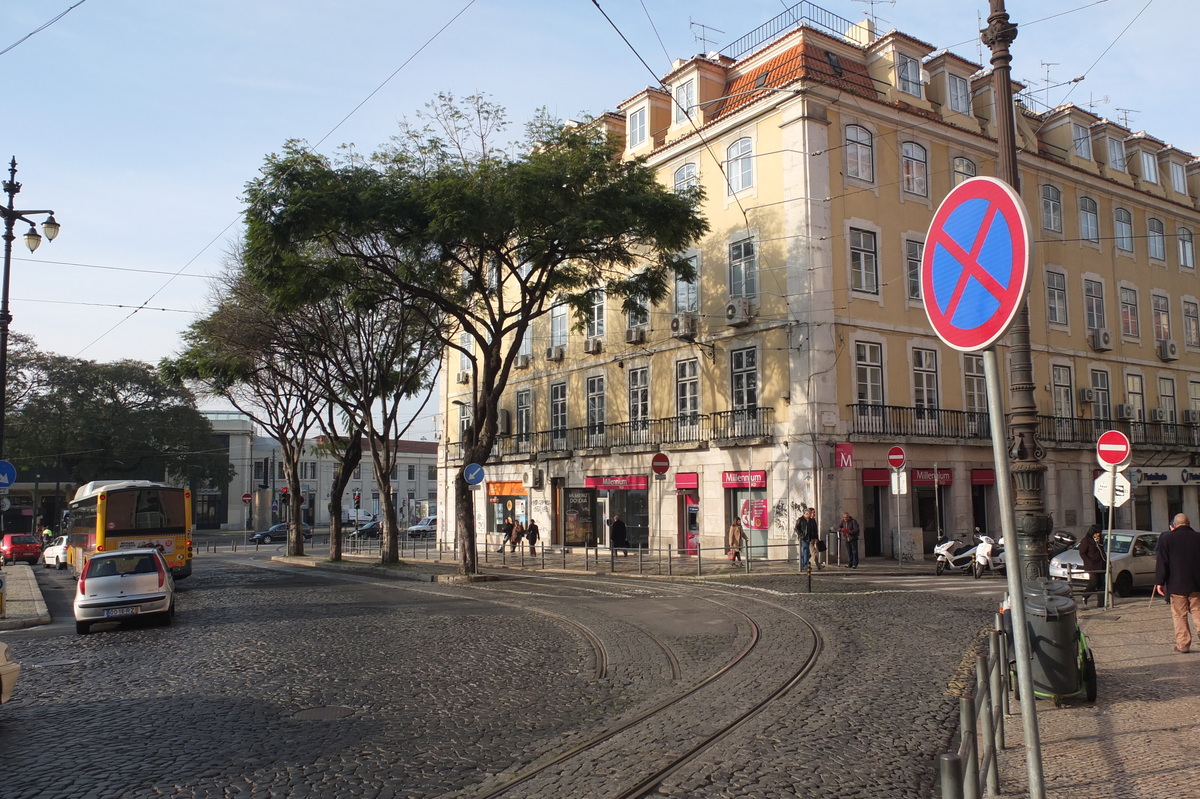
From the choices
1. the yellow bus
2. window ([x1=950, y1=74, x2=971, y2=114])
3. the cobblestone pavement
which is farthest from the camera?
window ([x1=950, y1=74, x2=971, y2=114])

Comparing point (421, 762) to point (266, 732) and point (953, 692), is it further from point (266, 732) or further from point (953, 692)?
point (953, 692)

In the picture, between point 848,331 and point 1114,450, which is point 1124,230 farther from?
point 1114,450

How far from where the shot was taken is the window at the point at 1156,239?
38.3 m

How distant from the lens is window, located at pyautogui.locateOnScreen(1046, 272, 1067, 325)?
33.6 m

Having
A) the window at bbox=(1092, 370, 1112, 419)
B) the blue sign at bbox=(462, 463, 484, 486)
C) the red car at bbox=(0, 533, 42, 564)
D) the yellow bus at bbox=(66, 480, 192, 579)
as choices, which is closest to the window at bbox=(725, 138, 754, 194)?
the blue sign at bbox=(462, 463, 484, 486)

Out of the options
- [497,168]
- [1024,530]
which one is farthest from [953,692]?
[497,168]

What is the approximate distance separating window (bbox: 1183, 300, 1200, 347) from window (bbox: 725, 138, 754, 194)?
23.1 m

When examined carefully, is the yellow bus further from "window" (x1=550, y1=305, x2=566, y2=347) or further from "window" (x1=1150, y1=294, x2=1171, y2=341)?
"window" (x1=1150, y1=294, x2=1171, y2=341)

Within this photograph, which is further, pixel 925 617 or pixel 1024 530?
pixel 925 617

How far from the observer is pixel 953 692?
866 cm

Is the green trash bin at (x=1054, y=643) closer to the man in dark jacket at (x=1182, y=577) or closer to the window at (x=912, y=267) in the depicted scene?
the man in dark jacket at (x=1182, y=577)

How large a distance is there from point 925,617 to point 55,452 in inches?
2420

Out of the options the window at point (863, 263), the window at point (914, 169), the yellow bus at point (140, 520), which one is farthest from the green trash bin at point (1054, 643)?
the window at point (914, 169)

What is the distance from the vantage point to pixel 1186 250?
132ft
